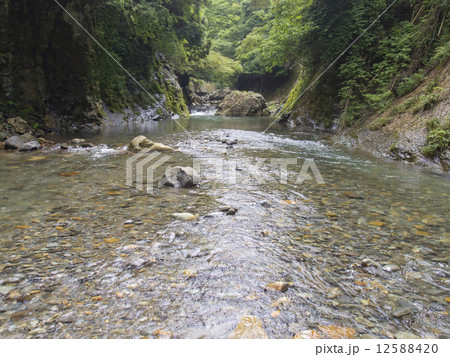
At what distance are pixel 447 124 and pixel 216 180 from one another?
4.17 metres

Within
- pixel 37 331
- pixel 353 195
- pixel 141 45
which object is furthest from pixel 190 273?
pixel 141 45

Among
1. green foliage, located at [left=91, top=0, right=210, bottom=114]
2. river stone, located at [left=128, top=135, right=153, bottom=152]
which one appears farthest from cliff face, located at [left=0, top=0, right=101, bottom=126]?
river stone, located at [left=128, top=135, right=153, bottom=152]

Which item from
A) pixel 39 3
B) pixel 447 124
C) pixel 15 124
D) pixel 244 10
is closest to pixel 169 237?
pixel 447 124

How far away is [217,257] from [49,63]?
29.1 feet

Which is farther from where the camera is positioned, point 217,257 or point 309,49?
point 309,49

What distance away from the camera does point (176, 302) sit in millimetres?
1620

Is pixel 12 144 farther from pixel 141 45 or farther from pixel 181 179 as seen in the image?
pixel 141 45

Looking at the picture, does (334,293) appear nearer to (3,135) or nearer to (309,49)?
(3,135)

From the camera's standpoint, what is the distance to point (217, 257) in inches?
83.1

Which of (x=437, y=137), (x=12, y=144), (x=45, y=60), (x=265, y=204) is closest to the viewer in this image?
(x=265, y=204)

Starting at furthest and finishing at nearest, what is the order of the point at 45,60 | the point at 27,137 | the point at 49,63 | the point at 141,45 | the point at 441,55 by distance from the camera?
1. the point at 141,45
2. the point at 49,63
3. the point at 45,60
4. the point at 27,137
5. the point at 441,55

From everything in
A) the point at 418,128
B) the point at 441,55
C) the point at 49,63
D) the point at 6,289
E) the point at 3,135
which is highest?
the point at 441,55

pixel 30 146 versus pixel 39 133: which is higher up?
pixel 39 133

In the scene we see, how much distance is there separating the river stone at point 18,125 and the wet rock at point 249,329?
7518 millimetres
